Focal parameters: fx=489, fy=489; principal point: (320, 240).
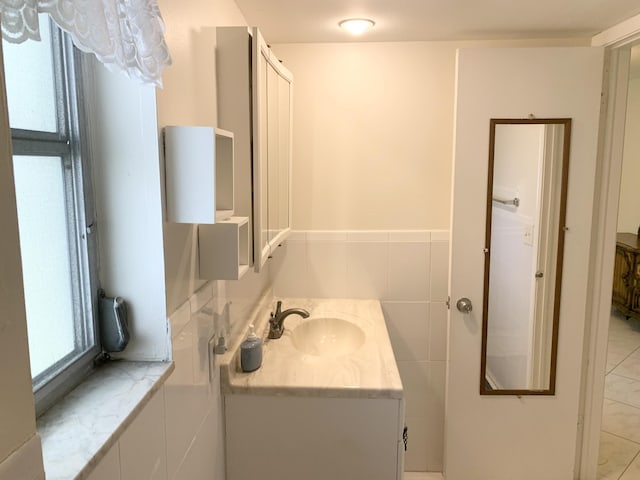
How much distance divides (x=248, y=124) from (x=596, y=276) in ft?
5.59

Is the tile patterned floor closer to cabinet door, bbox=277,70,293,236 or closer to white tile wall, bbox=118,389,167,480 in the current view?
cabinet door, bbox=277,70,293,236

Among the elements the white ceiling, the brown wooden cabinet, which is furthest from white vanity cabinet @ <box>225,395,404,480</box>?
the brown wooden cabinet

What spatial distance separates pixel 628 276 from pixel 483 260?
111 inches

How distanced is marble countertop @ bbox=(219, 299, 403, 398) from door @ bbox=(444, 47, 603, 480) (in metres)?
0.54

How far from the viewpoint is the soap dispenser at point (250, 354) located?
1.66m

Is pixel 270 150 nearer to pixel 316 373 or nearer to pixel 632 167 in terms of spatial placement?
pixel 316 373

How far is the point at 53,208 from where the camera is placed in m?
0.89

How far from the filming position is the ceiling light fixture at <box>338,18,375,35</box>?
6.37 feet

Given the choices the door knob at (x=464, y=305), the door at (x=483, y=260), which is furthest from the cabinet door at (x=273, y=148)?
the door knob at (x=464, y=305)

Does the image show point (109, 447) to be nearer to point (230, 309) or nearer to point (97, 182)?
point (97, 182)

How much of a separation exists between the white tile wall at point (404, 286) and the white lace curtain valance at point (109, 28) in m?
1.62

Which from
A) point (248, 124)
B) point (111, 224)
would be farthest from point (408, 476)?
point (111, 224)

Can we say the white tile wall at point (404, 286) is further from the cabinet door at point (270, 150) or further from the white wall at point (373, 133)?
the cabinet door at point (270, 150)

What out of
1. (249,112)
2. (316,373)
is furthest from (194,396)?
(249,112)
